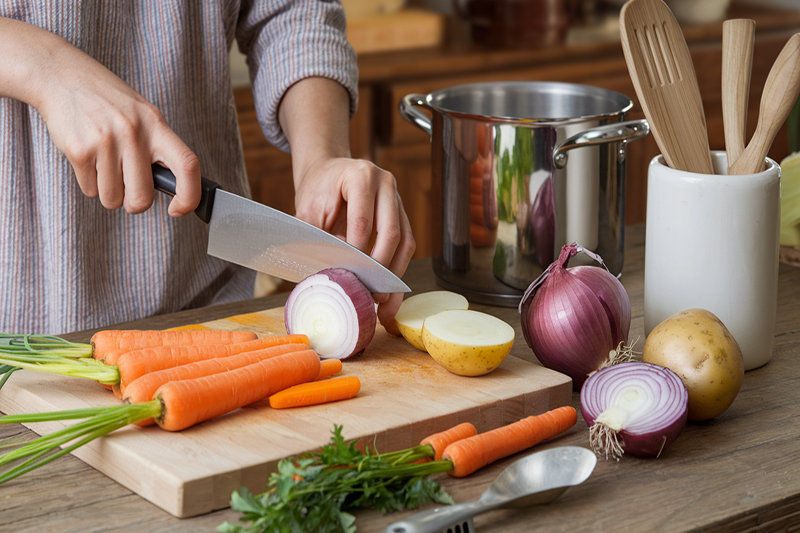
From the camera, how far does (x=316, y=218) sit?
119 centimetres

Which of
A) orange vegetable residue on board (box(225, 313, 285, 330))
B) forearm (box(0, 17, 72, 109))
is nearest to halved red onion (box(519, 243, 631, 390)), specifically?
orange vegetable residue on board (box(225, 313, 285, 330))

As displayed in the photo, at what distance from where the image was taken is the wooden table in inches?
28.7

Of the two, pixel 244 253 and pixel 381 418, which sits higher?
pixel 244 253

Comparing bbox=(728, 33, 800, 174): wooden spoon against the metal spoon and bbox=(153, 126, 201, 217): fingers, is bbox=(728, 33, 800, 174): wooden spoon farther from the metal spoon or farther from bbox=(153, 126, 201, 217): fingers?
bbox=(153, 126, 201, 217): fingers

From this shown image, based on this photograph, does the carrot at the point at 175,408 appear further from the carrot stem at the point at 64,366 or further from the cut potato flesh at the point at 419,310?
the cut potato flesh at the point at 419,310

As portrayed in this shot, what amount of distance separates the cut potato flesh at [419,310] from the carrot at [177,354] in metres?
0.13

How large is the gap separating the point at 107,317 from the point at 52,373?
1.34ft

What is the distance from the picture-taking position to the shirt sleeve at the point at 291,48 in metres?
1.34

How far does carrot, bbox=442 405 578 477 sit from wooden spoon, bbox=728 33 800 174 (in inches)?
15.1

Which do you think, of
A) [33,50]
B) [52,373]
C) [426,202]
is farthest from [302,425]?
[426,202]

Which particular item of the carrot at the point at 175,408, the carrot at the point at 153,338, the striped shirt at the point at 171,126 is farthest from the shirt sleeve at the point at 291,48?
the carrot at the point at 175,408

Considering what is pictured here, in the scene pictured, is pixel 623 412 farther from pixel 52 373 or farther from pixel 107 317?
pixel 107 317

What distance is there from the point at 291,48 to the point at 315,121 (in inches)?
5.6

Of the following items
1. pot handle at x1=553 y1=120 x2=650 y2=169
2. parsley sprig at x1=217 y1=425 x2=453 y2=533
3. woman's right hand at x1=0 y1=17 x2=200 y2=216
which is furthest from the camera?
pot handle at x1=553 y1=120 x2=650 y2=169
